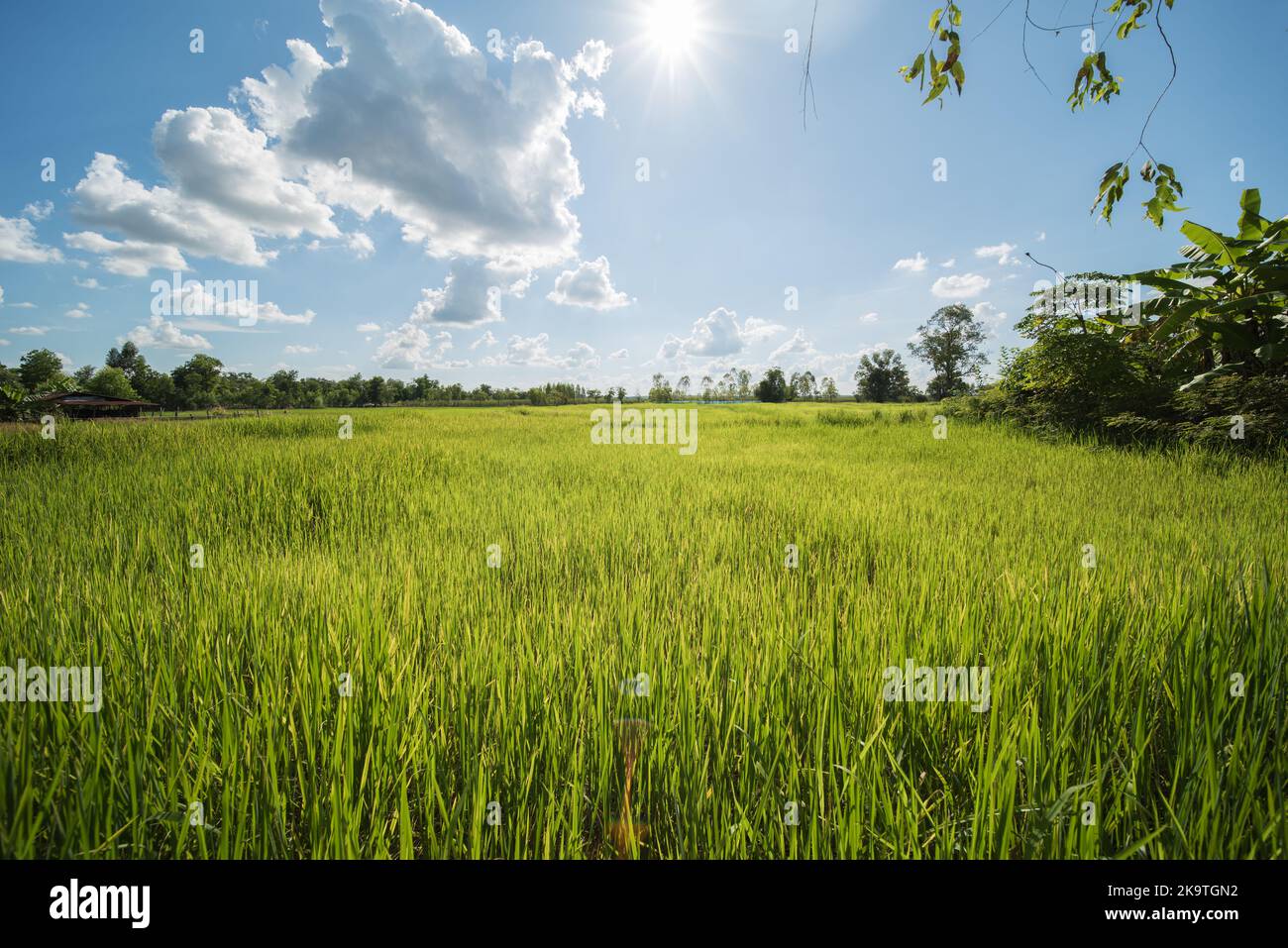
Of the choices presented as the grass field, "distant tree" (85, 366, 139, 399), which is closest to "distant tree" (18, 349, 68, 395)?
"distant tree" (85, 366, 139, 399)

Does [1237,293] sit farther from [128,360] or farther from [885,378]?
[128,360]

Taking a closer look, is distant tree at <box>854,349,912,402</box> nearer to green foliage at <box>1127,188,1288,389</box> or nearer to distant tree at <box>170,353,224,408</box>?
green foliage at <box>1127,188,1288,389</box>

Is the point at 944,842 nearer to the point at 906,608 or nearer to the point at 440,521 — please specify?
the point at 906,608

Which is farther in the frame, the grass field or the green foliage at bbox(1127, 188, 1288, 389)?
the green foliage at bbox(1127, 188, 1288, 389)

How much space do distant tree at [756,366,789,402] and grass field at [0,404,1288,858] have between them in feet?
181

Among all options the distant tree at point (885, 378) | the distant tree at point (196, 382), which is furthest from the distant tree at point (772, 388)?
→ the distant tree at point (196, 382)

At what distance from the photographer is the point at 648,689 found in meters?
1.35

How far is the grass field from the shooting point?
3.09 ft

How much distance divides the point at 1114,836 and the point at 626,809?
107cm

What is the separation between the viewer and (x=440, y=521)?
3.33 m

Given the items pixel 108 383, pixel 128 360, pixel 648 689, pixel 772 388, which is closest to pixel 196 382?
pixel 108 383

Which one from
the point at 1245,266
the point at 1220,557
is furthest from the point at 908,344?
the point at 1220,557

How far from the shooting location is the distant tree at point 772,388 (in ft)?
182

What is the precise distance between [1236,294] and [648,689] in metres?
8.07
